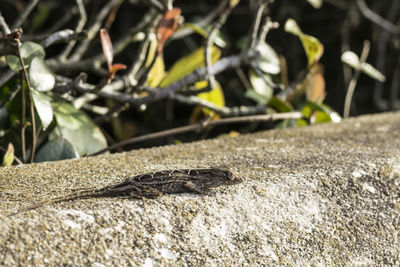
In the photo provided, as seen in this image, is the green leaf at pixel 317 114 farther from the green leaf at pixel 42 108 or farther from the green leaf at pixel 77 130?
the green leaf at pixel 42 108

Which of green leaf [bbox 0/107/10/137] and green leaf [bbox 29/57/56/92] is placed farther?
green leaf [bbox 0/107/10/137]

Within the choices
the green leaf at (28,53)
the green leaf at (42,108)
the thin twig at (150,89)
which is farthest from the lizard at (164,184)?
the thin twig at (150,89)

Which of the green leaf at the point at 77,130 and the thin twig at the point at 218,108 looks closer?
the green leaf at the point at 77,130

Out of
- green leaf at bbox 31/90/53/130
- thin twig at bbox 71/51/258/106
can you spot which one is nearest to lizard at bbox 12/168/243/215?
green leaf at bbox 31/90/53/130

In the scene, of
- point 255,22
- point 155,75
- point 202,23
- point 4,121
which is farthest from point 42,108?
point 202,23

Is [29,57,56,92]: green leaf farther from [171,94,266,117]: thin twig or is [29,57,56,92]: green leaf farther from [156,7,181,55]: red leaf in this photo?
[171,94,266,117]: thin twig

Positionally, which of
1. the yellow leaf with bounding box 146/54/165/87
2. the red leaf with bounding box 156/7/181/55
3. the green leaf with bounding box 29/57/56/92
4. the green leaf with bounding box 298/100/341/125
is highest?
the red leaf with bounding box 156/7/181/55

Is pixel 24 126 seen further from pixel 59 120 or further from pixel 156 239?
pixel 156 239
